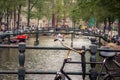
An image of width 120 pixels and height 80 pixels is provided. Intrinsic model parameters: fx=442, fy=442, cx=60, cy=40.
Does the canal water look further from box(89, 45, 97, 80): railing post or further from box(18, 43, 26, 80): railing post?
box(18, 43, 26, 80): railing post

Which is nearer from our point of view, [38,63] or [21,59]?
[21,59]

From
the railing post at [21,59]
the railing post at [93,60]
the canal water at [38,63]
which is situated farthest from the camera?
the canal water at [38,63]

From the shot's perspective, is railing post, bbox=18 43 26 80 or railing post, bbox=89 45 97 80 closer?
railing post, bbox=18 43 26 80

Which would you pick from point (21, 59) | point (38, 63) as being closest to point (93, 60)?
point (21, 59)

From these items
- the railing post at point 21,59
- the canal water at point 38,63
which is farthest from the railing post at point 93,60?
the canal water at point 38,63

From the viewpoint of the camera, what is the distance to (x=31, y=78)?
2244 cm

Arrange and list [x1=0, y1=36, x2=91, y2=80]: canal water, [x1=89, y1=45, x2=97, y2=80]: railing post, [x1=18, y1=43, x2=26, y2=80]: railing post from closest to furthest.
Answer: [x1=18, y1=43, x2=26, y2=80]: railing post < [x1=89, y1=45, x2=97, y2=80]: railing post < [x1=0, y1=36, x2=91, y2=80]: canal water

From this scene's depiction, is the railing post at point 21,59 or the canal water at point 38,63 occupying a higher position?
the railing post at point 21,59

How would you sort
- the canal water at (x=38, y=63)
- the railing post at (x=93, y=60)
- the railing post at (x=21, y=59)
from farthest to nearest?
the canal water at (x=38, y=63) → the railing post at (x=93, y=60) → the railing post at (x=21, y=59)

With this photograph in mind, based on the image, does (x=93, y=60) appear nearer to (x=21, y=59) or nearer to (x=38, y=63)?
(x=21, y=59)

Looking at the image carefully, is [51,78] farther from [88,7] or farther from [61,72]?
[88,7]

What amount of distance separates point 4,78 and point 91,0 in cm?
2354

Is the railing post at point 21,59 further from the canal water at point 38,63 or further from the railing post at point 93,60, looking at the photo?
the canal water at point 38,63

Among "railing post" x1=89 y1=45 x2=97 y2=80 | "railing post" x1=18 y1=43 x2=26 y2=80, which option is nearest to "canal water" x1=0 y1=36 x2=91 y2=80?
"railing post" x1=89 y1=45 x2=97 y2=80
